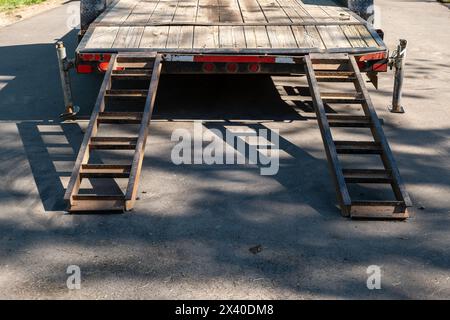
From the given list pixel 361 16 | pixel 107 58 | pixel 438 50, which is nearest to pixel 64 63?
pixel 107 58

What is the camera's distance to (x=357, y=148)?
4.89m

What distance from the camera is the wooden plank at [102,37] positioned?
603 cm

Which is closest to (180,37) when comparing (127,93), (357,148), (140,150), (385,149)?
(127,93)

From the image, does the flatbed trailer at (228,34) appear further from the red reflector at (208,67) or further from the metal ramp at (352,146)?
the metal ramp at (352,146)

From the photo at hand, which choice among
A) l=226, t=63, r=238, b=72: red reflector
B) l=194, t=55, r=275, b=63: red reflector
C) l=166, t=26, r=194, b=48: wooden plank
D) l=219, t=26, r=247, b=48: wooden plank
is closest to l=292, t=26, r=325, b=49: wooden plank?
l=194, t=55, r=275, b=63: red reflector

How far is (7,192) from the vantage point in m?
4.73

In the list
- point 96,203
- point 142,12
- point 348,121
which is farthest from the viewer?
point 142,12

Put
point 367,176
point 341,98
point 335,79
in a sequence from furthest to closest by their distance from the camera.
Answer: point 335,79, point 341,98, point 367,176

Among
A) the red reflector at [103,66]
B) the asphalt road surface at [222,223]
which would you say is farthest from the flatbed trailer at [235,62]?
the asphalt road surface at [222,223]

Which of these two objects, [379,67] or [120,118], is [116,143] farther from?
[379,67]

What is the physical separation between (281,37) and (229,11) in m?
1.49
